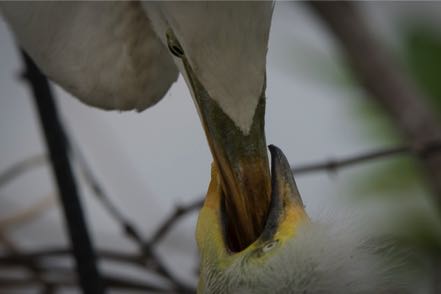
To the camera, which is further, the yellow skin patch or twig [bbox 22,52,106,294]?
twig [bbox 22,52,106,294]

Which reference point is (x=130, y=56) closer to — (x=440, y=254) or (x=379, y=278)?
(x=379, y=278)

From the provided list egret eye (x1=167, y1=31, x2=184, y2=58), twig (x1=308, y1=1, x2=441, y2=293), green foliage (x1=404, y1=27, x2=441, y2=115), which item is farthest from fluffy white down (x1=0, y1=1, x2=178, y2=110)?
green foliage (x1=404, y1=27, x2=441, y2=115)

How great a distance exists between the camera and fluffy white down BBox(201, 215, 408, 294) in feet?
3.59

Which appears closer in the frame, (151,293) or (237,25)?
(237,25)

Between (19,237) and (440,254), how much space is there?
0.81 m

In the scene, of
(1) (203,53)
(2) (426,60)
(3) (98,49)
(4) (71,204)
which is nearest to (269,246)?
(1) (203,53)

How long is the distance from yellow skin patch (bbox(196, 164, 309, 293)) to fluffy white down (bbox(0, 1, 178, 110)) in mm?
218

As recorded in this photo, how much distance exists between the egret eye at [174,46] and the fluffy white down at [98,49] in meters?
0.12

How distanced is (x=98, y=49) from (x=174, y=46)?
0.60 feet

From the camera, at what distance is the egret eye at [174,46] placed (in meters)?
1.21

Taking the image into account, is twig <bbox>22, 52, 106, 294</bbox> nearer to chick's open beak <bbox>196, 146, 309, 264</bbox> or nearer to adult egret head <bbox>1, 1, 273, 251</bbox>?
adult egret head <bbox>1, 1, 273, 251</bbox>

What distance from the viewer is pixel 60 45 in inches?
53.5

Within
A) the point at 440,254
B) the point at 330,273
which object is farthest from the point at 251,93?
the point at 440,254

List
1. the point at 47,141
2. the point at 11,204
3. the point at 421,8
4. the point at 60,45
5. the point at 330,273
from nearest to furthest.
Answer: the point at 330,273
the point at 60,45
the point at 47,141
the point at 11,204
the point at 421,8
